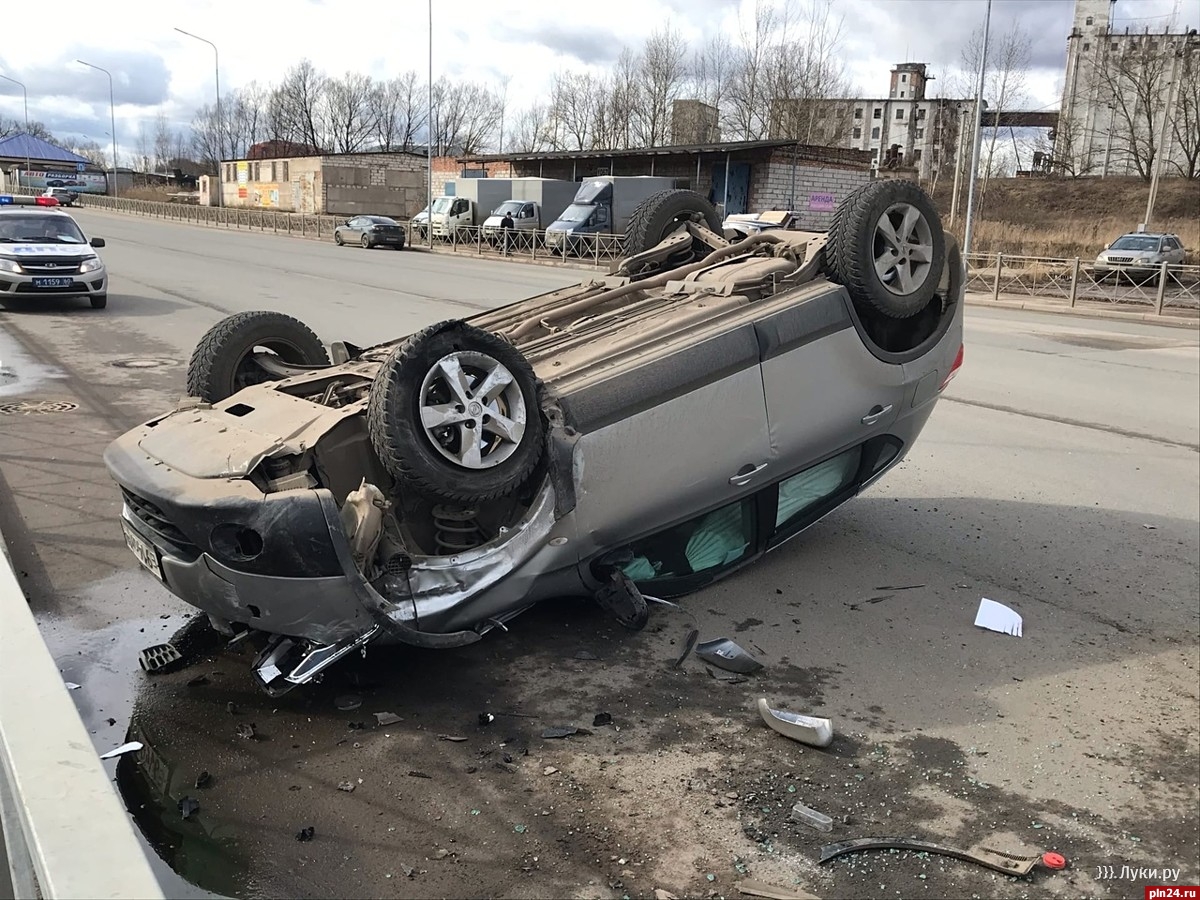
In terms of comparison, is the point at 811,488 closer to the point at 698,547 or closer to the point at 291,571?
the point at 698,547

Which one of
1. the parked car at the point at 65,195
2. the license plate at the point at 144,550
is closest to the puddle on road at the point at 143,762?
the license plate at the point at 144,550

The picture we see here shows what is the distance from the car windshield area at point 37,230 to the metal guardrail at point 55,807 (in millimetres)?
16583

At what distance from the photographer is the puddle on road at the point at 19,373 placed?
9.84 metres

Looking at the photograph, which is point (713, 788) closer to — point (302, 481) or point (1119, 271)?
point (302, 481)

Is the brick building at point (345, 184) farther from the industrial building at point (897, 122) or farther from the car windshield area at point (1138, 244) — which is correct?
the car windshield area at point (1138, 244)

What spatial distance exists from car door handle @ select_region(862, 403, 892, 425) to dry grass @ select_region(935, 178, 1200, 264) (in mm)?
39117

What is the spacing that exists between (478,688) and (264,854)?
117 centimetres

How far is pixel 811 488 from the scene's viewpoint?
5078mm

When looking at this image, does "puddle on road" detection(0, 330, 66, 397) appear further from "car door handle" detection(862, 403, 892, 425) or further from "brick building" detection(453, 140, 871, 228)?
"brick building" detection(453, 140, 871, 228)

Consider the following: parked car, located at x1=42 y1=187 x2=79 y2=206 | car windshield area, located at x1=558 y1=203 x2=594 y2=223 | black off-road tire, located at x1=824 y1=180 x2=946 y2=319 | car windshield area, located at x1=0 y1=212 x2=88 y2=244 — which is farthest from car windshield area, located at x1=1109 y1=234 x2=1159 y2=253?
parked car, located at x1=42 y1=187 x2=79 y2=206

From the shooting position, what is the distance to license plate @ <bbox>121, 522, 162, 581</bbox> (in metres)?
3.70

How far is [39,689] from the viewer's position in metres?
1.78

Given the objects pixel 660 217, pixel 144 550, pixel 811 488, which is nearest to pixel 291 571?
pixel 144 550

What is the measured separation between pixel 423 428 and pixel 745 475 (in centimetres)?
156
